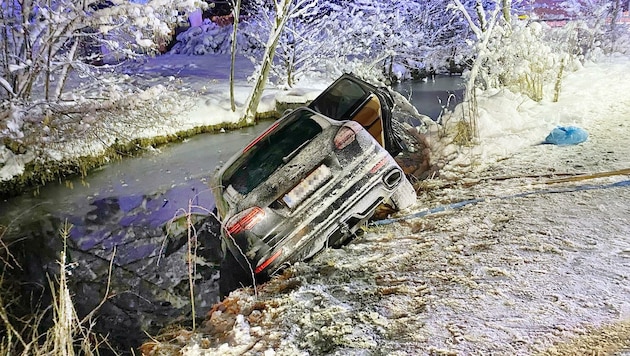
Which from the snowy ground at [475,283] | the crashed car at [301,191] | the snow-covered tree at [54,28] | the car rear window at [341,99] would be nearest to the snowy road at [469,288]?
the snowy ground at [475,283]

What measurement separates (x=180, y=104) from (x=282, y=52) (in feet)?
19.4

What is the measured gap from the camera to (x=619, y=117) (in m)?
7.39

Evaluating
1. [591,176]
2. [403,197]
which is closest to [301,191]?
[403,197]

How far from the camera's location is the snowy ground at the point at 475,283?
9.43 feet

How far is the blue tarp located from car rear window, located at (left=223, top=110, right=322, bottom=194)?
3.79 meters

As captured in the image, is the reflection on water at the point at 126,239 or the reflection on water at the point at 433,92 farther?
the reflection on water at the point at 433,92

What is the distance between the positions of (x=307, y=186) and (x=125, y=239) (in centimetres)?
448

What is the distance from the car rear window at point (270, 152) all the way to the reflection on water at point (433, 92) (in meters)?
9.07

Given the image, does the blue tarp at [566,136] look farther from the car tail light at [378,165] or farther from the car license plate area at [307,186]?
the car license plate area at [307,186]

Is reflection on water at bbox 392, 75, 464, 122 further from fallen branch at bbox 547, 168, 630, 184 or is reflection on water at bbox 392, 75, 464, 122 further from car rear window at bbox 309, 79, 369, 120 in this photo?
fallen branch at bbox 547, 168, 630, 184

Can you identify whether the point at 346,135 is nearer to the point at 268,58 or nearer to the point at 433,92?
the point at 268,58

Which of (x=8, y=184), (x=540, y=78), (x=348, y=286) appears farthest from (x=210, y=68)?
(x=348, y=286)

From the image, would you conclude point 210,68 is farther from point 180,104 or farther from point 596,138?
point 596,138

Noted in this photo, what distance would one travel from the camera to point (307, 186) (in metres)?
4.39
